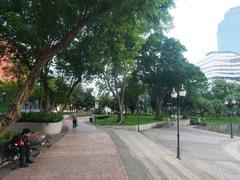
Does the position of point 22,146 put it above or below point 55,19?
below

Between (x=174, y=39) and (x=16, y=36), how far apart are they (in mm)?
37077

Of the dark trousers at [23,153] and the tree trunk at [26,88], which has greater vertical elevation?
the tree trunk at [26,88]

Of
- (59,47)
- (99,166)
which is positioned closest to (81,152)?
(99,166)

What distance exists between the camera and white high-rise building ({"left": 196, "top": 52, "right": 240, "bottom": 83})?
167 meters

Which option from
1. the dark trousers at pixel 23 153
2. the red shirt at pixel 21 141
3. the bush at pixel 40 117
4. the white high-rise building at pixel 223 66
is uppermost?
the white high-rise building at pixel 223 66

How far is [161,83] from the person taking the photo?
185ft

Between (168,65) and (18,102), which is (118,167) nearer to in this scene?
(18,102)

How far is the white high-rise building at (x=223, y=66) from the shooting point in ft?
549

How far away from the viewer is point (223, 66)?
550 ft

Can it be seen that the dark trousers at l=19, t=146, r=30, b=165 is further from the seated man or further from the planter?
the planter

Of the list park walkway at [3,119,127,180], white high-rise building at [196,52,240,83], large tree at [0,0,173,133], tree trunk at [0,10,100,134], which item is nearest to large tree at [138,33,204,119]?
park walkway at [3,119,127,180]

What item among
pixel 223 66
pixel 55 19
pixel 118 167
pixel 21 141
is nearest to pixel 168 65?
pixel 55 19

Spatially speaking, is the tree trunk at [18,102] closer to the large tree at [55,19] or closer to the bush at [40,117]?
the large tree at [55,19]

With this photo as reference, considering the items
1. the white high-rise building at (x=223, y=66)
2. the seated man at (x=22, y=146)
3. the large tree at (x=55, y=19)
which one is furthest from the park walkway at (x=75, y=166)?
the white high-rise building at (x=223, y=66)
